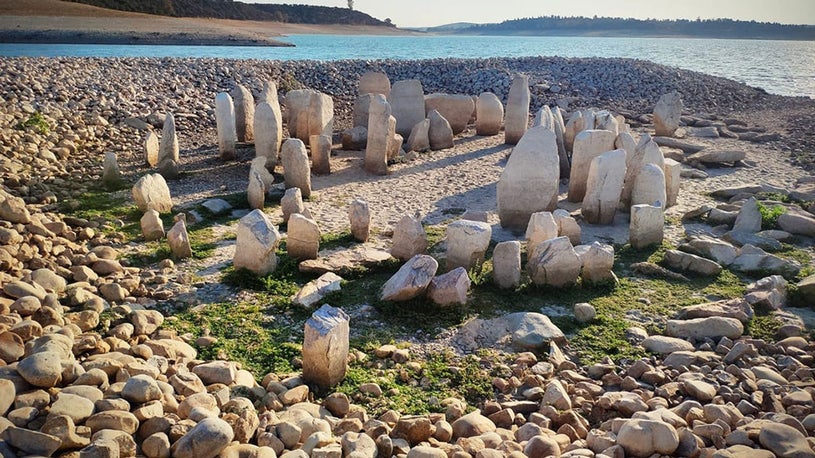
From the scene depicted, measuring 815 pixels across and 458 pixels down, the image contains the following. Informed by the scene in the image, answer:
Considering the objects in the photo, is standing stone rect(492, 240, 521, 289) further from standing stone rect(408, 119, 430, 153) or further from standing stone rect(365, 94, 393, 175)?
standing stone rect(408, 119, 430, 153)

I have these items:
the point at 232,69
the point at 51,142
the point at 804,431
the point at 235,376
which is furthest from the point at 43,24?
the point at 804,431

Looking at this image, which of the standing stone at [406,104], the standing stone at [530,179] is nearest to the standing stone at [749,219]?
the standing stone at [530,179]

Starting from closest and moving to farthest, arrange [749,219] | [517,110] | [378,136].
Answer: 1. [749,219]
2. [378,136]
3. [517,110]

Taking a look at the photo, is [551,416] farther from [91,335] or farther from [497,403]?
[91,335]

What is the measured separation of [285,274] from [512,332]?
253 cm

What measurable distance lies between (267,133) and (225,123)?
993 millimetres

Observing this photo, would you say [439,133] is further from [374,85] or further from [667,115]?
[667,115]

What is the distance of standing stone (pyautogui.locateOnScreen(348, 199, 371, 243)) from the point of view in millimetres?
7789

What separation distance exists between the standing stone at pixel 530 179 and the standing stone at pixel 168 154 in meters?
5.43

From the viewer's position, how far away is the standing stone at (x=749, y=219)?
27.5ft

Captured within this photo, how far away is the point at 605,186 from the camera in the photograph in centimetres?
858

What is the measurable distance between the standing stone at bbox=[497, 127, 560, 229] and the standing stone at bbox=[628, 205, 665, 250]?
3.97 ft

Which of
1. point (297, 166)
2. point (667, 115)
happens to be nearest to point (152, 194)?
point (297, 166)

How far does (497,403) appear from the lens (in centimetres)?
459
